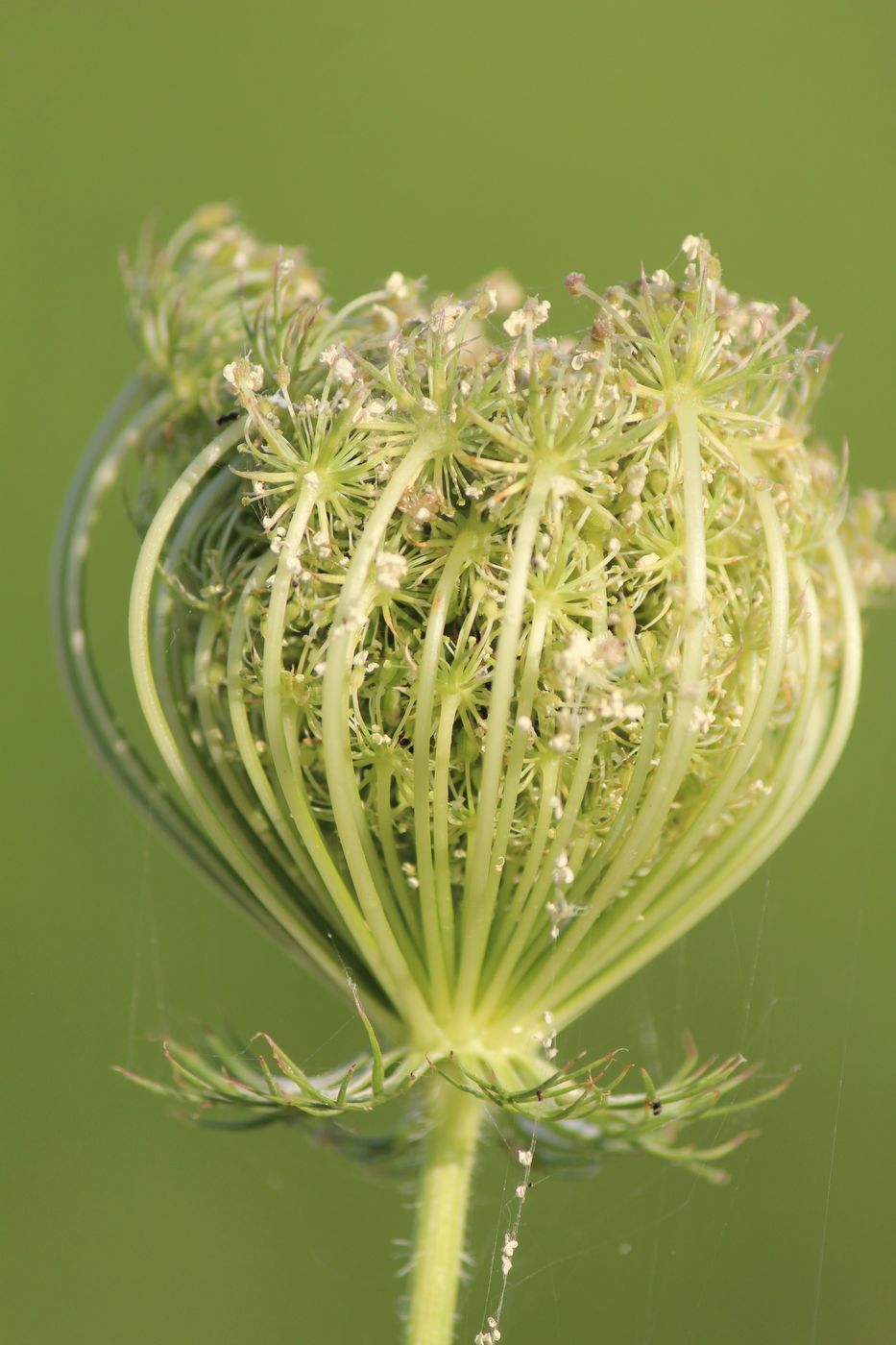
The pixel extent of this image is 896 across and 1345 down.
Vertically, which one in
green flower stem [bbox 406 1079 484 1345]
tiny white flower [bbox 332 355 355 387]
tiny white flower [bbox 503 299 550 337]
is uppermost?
tiny white flower [bbox 503 299 550 337]

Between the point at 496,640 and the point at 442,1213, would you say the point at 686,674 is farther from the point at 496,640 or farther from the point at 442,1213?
the point at 442,1213

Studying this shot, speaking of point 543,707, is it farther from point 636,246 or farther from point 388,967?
point 636,246

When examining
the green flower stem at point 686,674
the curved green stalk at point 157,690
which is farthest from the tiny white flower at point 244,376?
the green flower stem at point 686,674

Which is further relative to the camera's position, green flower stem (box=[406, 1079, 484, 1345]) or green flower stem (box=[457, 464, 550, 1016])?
green flower stem (box=[406, 1079, 484, 1345])

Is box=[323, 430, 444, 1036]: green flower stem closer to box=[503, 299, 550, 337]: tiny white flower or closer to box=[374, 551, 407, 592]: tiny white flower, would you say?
box=[374, 551, 407, 592]: tiny white flower

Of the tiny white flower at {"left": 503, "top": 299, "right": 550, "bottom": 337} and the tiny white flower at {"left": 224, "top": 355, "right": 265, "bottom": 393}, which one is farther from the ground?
the tiny white flower at {"left": 503, "top": 299, "right": 550, "bottom": 337}

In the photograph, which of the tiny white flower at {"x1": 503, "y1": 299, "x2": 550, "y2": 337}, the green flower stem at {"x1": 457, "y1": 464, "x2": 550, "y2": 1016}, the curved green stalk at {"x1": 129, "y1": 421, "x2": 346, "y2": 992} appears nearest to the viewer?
the green flower stem at {"x1": 457, "y1": 464, "x2": 550, "y2": 1016}

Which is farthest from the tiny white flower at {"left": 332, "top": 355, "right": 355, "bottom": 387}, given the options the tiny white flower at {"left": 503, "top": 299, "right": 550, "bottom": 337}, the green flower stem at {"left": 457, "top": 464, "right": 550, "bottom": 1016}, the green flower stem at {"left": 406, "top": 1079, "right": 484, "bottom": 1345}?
the green flower stem at {"left": 406, "top": 1079, "right": 484, "bottom": 1345}
